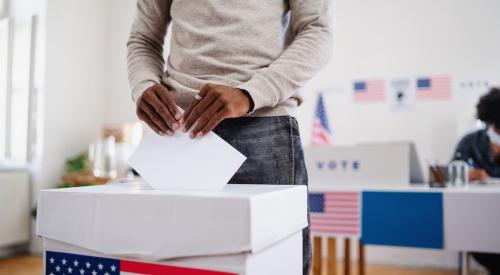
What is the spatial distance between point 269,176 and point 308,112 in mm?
2985

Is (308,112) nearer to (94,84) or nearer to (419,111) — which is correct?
(419,111)

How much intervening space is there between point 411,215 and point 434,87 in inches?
70.3

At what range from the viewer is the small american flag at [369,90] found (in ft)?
11.4

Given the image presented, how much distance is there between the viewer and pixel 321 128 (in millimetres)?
3535

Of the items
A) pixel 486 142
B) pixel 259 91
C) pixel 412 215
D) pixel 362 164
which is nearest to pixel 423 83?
pixel 486 142

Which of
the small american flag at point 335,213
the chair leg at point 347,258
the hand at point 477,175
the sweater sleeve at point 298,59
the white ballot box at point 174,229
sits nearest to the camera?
the white ballot box at point 174,229

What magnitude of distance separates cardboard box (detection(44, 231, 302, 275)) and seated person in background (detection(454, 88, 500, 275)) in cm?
213

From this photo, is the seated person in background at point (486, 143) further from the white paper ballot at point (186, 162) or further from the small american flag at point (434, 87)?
the white paper ballot at point (186, 162)

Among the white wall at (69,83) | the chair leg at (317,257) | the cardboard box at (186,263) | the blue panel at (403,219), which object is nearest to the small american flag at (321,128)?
the chair leg at (317,257)

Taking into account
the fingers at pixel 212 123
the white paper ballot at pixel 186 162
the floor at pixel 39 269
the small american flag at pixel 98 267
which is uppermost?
the fingers at pixel 212 123

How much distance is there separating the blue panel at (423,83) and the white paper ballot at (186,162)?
3.17 m

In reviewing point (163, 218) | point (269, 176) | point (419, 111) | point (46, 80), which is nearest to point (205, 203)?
point (163, 218)

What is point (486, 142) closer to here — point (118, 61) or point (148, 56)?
point (148, 56)

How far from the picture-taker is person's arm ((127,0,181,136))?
0.68 m
